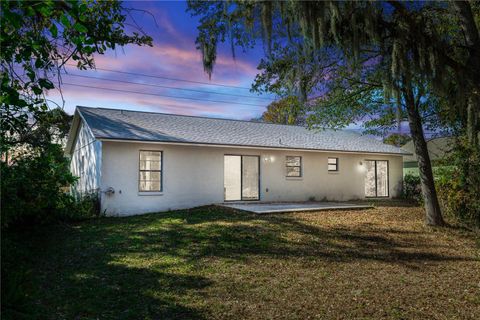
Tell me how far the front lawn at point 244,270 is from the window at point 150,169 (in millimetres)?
3772

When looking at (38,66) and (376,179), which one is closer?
(38,66)

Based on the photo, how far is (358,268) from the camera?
640 cm

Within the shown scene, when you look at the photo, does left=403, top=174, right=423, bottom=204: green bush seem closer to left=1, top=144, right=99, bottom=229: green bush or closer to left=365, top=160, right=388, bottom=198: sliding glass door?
left=365, top=160, right=388, bottom=198: sliding glass door

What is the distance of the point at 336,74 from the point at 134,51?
5.65 m

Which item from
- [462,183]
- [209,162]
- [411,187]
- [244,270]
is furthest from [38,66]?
[411,187]

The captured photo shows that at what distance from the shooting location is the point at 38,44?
3.11 m

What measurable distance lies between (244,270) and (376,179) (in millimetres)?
15449

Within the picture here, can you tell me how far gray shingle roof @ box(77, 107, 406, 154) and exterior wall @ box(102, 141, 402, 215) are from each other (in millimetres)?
418

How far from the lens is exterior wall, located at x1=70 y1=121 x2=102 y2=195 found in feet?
43.5

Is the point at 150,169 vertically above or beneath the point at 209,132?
beneath

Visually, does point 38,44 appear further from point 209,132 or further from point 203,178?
point 209,132

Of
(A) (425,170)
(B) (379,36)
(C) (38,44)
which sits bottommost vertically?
(A) (425,170)

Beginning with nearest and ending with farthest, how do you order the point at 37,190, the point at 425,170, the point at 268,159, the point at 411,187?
the point at 37,190, the point at 425,170, the point at 268,159, the point at 411,187

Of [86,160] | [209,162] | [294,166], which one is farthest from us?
[294,166]
